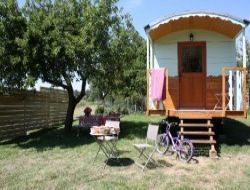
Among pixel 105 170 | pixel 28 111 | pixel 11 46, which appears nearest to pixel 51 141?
pixel 28 111

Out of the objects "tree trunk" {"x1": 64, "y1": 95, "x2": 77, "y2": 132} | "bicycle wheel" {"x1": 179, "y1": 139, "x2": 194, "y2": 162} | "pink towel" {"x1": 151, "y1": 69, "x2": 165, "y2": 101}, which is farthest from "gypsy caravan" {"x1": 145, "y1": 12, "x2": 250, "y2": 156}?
"tree trunk" {"x1": 64, "y1": 95, "x2": 77, "y2": 132}

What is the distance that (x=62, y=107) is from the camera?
2098 cm

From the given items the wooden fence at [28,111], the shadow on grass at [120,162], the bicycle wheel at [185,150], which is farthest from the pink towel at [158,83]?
the wooden fence at [28,111]

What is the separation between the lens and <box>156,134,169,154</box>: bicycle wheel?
10.4 m

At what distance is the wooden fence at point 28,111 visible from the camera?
1320 cm

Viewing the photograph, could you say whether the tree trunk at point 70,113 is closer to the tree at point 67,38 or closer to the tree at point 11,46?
the tree at point 67,38

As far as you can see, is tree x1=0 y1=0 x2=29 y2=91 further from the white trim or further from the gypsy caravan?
the white trim

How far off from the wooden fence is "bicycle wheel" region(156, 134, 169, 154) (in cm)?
526

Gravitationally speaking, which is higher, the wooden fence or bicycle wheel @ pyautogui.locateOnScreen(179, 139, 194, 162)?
the wooden fence

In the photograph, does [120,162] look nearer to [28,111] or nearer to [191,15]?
[191,15]

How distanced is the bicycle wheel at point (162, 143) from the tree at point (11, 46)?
14.2ft

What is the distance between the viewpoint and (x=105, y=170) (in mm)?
8586

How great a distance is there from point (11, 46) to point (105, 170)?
5.33m

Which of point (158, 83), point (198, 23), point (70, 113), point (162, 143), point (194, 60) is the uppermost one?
point (198, 23)
